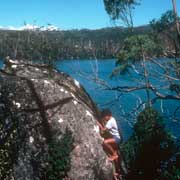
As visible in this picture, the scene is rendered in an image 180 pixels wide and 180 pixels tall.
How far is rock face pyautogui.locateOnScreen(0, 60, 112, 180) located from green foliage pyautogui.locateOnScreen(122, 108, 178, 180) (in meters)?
0.89

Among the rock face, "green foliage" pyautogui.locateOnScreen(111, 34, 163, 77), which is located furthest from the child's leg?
"green foliage" pyautogui.locateOnScreen(111, 34, 163, 77)

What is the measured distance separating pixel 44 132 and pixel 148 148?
3447mm

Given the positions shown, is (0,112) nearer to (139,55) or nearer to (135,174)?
(135,174)

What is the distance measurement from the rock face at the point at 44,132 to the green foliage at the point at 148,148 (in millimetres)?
890

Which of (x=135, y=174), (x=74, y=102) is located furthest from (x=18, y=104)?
(x=135, y=174)

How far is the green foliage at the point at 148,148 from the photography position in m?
12.8

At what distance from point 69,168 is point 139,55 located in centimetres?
617

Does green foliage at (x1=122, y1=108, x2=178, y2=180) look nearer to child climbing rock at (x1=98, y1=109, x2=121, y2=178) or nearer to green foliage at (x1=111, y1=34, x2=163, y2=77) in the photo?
child climbing rock at (x1=98, y1=109, x2=121, y2=178)

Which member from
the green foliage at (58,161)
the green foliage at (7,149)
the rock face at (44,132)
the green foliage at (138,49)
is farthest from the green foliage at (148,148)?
the green foliage at (7,149)

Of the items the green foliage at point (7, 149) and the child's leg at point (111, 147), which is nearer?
the green foliage at point (7, 149)

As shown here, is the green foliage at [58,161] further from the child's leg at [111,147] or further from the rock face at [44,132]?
the child's leg at [111,147]

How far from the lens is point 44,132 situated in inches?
517

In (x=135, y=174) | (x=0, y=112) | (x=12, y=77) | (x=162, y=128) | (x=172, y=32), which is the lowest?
(x=135, y=174)

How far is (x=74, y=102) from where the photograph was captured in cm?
1398
